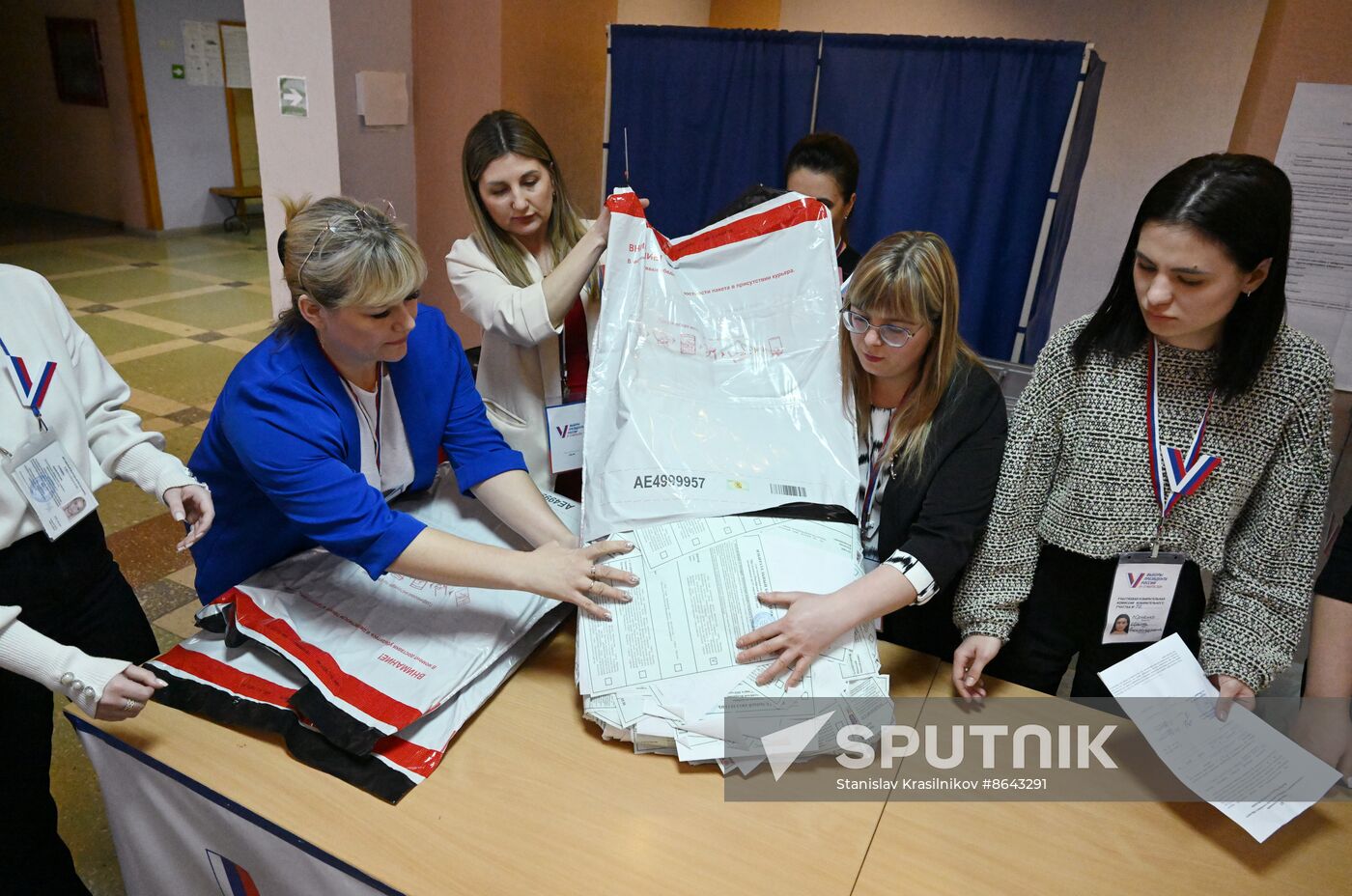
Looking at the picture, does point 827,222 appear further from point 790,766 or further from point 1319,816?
point 1319,816

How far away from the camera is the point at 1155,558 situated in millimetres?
1188

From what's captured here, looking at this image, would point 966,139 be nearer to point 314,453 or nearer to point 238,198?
point 314,453

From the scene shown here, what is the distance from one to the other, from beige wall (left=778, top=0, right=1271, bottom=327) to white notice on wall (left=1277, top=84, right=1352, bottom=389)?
76.7 inches

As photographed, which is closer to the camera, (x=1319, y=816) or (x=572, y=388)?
(x=1319, y=816)

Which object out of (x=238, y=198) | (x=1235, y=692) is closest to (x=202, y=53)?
(x=238, y=198)

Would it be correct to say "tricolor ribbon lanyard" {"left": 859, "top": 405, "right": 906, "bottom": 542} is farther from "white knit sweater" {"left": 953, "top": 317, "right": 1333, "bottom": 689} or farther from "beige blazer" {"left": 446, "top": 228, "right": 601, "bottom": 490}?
"beige blazer" {"left": 446, "top": 228, "right": 601, "bottom": 490}

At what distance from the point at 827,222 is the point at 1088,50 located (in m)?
1.87

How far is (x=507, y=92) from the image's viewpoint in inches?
133

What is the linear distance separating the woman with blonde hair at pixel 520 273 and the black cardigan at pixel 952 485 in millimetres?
668

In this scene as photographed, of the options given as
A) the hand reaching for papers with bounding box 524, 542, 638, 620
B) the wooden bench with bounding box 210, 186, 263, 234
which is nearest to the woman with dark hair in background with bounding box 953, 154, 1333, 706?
the hand reaching for papers with bounding box 524, 542, 638, 620

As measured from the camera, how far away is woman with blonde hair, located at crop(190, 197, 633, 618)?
113cm

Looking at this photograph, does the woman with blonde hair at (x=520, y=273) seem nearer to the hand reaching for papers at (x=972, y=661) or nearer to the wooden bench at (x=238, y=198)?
the hand reaching for papers at (x=972, y=661)

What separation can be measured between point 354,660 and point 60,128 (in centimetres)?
854

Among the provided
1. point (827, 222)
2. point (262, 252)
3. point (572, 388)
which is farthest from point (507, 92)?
point (262, 252)
